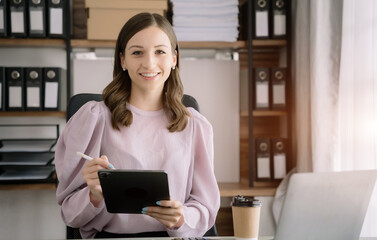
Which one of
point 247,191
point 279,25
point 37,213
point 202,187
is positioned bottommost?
point 37,213

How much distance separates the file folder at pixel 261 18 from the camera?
112 inches

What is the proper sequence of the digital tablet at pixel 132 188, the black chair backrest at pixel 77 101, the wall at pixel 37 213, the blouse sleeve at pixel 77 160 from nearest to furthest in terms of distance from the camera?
the digital tablet at pixel 132 188, the blouse sleeve at pixel 77 160, the black chair backrest at pixel 77 101, the wall at pixel 37 213

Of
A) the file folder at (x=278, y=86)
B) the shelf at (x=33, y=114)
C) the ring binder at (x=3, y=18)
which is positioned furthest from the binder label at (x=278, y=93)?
the ring binder at (x=3, y=18)

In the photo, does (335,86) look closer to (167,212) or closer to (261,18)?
(261,18)

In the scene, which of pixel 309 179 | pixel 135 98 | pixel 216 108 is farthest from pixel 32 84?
pixel 309 179

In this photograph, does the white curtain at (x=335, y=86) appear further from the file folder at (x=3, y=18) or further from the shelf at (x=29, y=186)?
the file folder at (x=3, y=18)

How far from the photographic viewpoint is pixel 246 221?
47.9 inches

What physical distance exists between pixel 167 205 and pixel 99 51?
1959 millimetres

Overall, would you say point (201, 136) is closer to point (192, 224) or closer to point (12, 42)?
point (192, 224)

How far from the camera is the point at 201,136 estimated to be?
5.22 ft

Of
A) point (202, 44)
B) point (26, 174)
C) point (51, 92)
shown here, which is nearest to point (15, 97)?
point (51, 92)

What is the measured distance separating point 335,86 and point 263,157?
574mm

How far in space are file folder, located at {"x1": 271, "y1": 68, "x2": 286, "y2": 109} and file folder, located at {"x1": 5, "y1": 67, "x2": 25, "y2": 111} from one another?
134 centimetres

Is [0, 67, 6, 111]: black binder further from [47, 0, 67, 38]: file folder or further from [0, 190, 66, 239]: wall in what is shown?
[0, 190, 66, 239]: wall
